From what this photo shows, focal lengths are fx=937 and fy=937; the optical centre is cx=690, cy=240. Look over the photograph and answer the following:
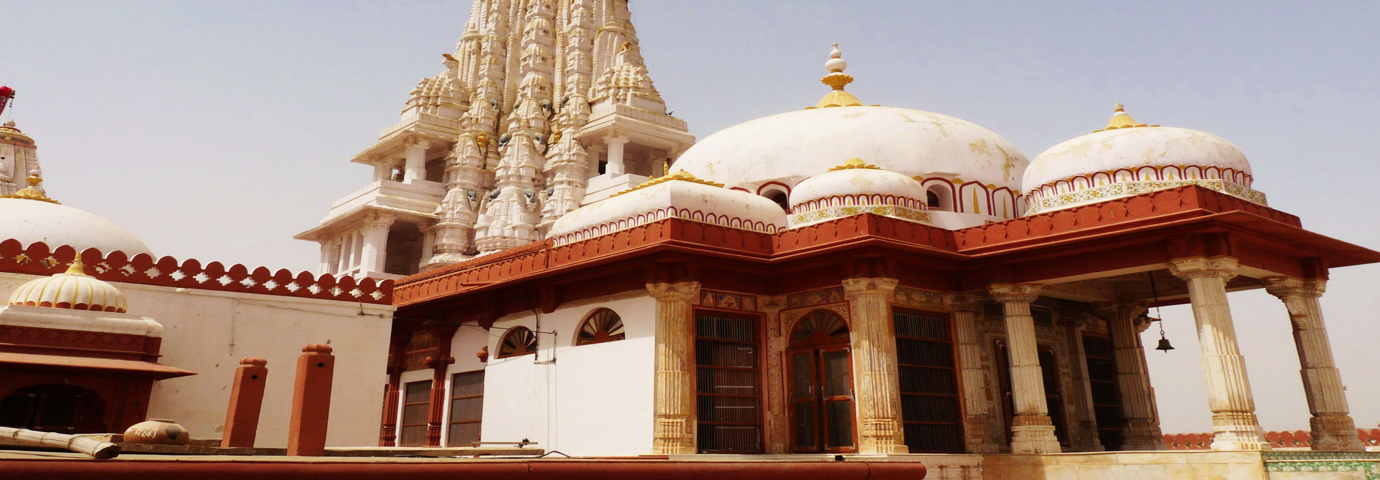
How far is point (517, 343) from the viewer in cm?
1683

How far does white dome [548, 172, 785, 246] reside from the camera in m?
14.9

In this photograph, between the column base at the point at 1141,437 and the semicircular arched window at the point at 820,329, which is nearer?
the semicircular arched window at the point at 820,329

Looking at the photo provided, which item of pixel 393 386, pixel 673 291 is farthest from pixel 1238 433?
pixel 393 386

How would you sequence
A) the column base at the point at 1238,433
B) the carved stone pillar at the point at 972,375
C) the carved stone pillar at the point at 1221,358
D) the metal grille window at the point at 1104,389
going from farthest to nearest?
the metal grille window at the point at 1104,389
the carved stone pillar at the point at 972,375
the carved stone pillar at the point at 1221,358
the column base at the point at 1238,433

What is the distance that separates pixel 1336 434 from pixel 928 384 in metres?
5.99

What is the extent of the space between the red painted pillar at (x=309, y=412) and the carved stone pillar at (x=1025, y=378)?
34.7 feet

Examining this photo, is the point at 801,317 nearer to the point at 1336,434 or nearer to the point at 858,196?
the point at 858,196

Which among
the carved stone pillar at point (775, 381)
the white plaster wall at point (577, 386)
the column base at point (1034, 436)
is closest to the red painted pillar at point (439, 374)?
the white plaster wall at point (577, 386)

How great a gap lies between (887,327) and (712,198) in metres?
3.60

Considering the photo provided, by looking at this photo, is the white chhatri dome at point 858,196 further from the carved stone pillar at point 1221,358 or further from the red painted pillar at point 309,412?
the red painted pillar at point 309,412

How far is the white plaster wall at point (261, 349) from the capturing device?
44.5 ft

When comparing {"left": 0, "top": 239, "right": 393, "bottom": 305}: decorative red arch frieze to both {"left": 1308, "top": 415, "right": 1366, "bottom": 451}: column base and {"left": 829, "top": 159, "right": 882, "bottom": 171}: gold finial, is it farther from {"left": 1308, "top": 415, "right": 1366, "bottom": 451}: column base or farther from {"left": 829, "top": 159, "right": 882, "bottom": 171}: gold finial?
{"left": 1308, "top": 415, "right": 1366, "bottom": 451}: column base

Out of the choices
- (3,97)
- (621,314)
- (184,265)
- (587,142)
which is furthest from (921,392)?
(3,97)

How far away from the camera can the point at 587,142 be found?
36.4 m
